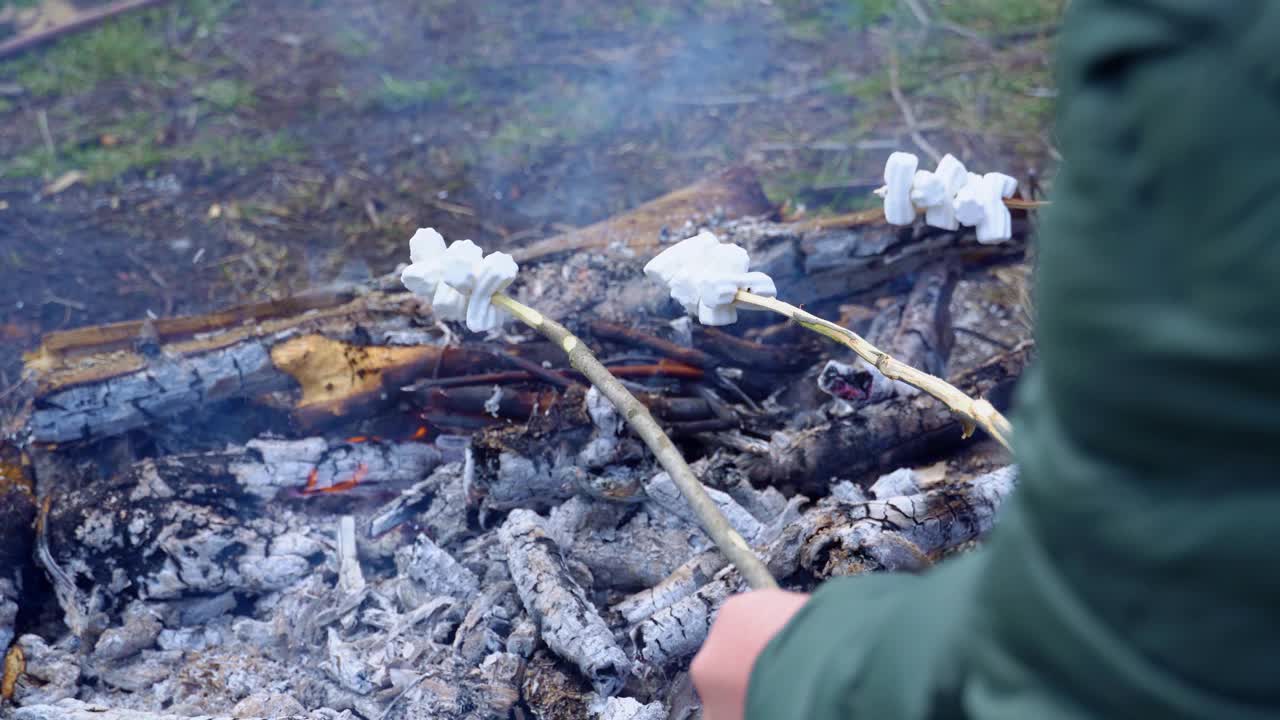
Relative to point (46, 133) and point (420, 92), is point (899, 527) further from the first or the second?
point (46, 133)

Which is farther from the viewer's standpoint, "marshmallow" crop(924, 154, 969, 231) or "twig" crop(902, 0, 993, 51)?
"twig" crop(902, 0, 993, 51)

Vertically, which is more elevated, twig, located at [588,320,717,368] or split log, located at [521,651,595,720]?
twig, located at [588,320,717,368]

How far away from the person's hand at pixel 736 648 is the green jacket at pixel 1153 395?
307 mm

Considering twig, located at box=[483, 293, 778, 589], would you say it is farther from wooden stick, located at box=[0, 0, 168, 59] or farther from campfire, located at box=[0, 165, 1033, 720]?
wooden stick, located at box=[0, 0, 168, 59]

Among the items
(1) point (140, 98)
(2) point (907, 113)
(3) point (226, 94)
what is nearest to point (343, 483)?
(2) point (907, 113)

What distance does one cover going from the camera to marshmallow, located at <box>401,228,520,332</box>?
1.99 m

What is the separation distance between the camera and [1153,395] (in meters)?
0.66

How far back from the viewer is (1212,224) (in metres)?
0.63

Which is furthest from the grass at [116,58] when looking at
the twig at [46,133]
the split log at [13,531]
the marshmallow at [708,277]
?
the marshmallow at [708,277]

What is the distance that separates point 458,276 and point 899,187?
999 millimetres

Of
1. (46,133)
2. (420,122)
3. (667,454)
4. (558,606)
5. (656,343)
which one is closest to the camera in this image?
(667,454)

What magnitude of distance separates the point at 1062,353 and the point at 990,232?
1582 millimetres

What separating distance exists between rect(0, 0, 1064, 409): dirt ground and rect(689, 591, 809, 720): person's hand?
10.9 ft

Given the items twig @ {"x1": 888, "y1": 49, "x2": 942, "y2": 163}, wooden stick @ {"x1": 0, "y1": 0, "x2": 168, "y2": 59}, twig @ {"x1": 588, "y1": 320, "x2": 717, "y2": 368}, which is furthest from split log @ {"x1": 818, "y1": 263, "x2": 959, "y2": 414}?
wooden stick @ {"x1": 0, "y1": 0, "x2": 168, "y2": 59}
